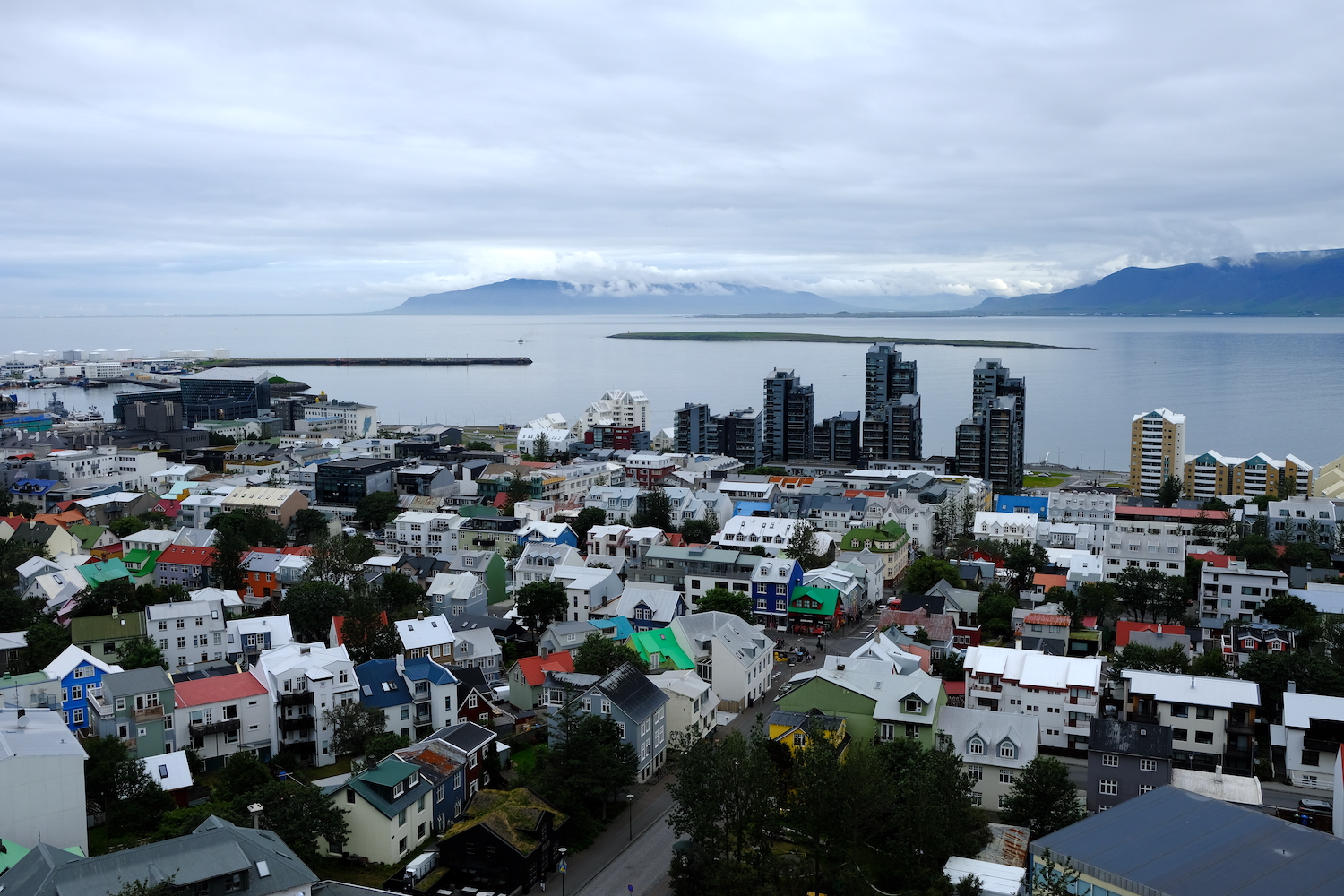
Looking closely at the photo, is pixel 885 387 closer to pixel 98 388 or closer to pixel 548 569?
pixel 548 569

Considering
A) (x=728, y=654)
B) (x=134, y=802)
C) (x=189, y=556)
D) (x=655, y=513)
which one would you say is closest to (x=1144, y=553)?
(x=728, y=654)

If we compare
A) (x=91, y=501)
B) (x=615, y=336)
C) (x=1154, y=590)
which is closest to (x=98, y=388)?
(x=91, y=501)

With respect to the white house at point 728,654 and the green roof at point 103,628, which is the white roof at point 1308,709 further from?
the green roof at point 103,628

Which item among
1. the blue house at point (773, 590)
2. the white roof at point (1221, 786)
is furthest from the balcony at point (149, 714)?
the white roof at point (1221, 786)

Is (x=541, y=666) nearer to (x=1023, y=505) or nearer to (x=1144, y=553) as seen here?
(x=1144, y=553)

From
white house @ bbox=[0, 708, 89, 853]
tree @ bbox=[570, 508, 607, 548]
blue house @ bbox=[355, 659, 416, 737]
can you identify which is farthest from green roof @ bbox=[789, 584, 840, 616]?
white house @ bbox=[0, 708, 89, 853]

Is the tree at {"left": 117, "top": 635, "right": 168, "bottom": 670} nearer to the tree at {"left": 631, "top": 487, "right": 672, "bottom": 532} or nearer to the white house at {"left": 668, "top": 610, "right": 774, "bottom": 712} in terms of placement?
the white house at {"left": 668, "top": 610, "right": 774, "bottom": 712}
